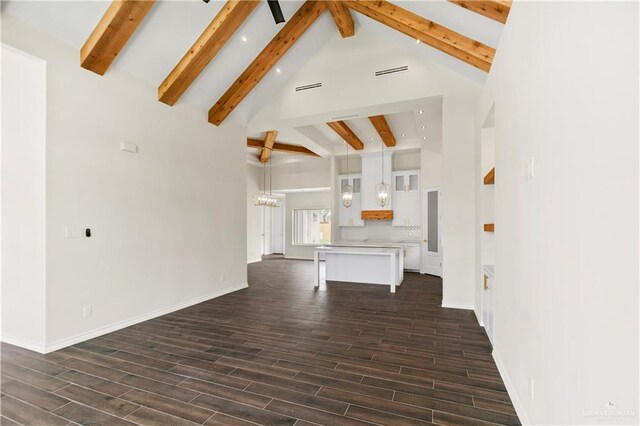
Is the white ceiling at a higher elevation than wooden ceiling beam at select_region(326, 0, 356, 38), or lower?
lower

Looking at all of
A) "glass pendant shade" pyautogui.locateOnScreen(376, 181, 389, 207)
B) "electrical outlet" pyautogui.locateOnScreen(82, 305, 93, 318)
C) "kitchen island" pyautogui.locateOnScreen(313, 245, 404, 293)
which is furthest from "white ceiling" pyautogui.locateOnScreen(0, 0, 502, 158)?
"electrical outlet" pyautogui.locateOnScreen(82, 305, 93, 318)

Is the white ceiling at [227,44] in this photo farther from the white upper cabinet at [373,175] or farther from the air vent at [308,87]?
the white upper cabinet at [373,175]

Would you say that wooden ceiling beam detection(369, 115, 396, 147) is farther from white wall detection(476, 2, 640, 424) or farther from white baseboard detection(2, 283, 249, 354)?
white baseboard detection(2, 283, 249, 354)

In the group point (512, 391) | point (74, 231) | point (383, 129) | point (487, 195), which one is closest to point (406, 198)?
point (383, 129)

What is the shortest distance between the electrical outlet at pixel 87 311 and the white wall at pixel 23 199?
37 centimetres

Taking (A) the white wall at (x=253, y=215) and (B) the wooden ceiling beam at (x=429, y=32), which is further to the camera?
(A) the white wall at (x=253, y=215)

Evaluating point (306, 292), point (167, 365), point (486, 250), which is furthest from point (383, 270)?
point (167, 365)

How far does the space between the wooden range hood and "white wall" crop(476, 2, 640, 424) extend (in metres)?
6.66

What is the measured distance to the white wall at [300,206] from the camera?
1141cm

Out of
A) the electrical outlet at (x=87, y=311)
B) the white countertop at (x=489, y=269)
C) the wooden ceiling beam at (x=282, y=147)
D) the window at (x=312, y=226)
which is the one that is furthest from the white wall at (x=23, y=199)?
the window at (x=312, y=226)

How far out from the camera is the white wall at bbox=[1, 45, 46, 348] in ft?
10.5

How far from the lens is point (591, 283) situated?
47.6 inches

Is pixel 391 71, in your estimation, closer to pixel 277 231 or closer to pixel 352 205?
pixel 352 205

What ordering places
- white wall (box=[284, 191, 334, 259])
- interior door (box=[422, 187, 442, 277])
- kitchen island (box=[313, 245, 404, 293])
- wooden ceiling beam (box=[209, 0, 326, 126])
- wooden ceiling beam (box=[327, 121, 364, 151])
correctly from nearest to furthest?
wooden ceiling beam (box=[209, 0, 326, 126])
kitchen island (box=[313, 245, 404, 293])
wooden ceiling beam (box=[327, 121, 364, 151])
interior door (box=[422, 187, 442, 277])
white wall (box=[284, 191, 334, 259])
